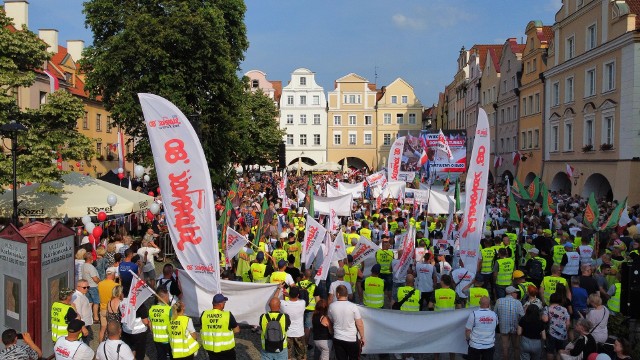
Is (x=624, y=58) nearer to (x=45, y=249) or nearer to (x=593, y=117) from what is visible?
(x=593, y=117)

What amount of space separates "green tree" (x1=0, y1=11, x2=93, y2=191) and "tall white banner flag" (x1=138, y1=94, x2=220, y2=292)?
912cm

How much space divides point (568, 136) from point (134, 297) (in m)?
32.1

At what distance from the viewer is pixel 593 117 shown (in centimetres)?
3089

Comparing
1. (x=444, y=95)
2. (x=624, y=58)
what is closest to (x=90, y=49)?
(x=624, y=58)

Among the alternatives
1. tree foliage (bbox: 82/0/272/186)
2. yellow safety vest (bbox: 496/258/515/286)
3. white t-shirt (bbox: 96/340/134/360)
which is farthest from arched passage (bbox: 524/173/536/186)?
white t-shirt (bbox: 96/340/134/360)

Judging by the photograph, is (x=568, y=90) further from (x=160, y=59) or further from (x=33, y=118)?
(x=33, y=118)

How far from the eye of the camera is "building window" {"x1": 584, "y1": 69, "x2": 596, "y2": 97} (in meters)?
30.8

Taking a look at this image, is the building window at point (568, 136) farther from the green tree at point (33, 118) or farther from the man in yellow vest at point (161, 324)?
the man in yellow vest at point (161, 324)

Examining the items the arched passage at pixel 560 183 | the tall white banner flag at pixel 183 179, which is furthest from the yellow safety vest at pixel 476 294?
the arched passage at pixel 560 183

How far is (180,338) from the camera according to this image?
24.0ft

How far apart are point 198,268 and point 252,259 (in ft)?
14.6

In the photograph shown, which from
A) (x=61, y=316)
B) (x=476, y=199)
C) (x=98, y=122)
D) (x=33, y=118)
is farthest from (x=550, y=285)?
(x=98, y=122)

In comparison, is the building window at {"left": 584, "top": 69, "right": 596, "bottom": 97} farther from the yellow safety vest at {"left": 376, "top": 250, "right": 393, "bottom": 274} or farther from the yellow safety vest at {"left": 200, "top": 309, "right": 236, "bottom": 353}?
the yellow safety vest at {"left": 200, "top": 309, "right": 236, "bottom": 353}

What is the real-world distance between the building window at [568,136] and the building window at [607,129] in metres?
4.33
